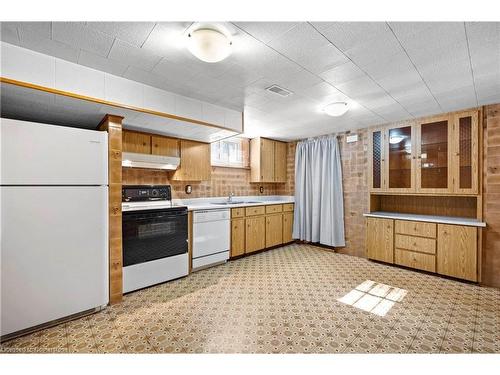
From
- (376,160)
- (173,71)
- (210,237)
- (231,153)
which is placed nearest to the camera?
(173,71)

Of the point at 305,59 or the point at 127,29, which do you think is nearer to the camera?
the point at 127,29

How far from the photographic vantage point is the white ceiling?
1.49 meters

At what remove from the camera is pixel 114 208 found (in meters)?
2.41

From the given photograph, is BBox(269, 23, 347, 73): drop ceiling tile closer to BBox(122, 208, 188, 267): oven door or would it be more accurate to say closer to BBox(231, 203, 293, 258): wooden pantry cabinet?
BBox(122, 208, 188, 267): oven door

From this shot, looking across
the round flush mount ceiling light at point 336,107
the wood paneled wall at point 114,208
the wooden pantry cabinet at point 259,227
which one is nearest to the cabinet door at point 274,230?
the wooden pantry cabinet at point 259,227

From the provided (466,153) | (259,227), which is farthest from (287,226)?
(466,153)

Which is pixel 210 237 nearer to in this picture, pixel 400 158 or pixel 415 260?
pixel 415 260

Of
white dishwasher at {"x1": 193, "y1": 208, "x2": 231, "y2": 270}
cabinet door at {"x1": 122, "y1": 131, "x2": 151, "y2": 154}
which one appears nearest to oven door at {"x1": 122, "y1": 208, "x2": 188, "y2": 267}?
white dishwasher at {"x1": 193, "y1": 208, "x2": 231, "y2": 270}

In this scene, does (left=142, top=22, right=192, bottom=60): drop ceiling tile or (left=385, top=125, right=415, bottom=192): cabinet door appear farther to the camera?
(left=385, top=125, right=415, bottom=192): cabinet door

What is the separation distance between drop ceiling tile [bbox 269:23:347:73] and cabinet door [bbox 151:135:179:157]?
220 cm

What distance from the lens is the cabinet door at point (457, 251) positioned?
2832 mm

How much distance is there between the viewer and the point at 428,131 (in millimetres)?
3295

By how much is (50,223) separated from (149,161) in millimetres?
1378

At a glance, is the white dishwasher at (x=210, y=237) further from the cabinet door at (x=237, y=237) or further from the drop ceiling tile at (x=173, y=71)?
the drop ceiling tile at (x=173, y=71)
